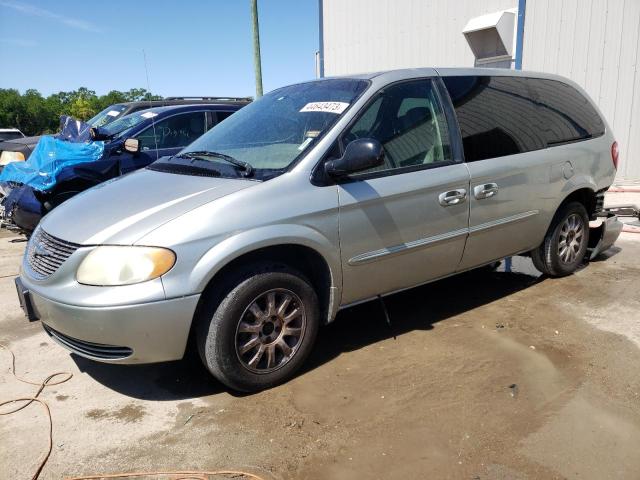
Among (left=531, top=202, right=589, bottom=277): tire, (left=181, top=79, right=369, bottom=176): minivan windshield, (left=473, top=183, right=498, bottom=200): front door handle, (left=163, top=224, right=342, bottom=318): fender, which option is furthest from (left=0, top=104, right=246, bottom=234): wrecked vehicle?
(left=531, top=202, right=589, bottom=277): tire

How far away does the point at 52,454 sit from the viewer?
2.65 meters

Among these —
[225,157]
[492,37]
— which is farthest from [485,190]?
[492,37]

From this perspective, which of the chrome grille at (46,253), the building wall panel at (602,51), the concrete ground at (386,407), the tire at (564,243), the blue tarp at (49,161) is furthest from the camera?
the building wall panel at (602,51)

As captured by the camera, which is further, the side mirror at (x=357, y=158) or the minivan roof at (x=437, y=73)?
the minivan roof at (x=437, y=73)

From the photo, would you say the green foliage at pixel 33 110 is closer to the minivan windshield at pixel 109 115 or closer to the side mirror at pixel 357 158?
the minivan windshield at pixel 109 115

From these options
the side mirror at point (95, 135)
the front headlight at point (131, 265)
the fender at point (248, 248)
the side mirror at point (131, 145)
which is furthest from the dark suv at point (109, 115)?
the front headlight at point (131, 265)

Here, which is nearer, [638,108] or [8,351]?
[8,351]

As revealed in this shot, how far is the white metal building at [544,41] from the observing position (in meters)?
9.36

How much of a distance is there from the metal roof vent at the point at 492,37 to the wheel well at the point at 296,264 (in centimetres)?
883

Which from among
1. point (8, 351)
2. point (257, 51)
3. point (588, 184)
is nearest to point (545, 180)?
point (588, 184)

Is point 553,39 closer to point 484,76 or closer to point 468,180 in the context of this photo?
point 484,76

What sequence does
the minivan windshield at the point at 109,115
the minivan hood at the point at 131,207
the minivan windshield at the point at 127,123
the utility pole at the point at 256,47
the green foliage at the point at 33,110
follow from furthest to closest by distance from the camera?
1. the green foliage at the point at 33,110
2. the utility pole at the point at 256,47
3. the minivan windshield at the point at 109,115
4. the minivan windshield at the point at 127,123
5. the minivan hood at the point at 131,207

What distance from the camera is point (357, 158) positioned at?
3135 mm

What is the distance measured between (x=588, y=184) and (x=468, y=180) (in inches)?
65.4
